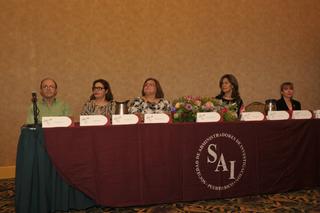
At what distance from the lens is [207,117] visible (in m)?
2.47

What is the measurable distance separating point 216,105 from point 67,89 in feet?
7.19

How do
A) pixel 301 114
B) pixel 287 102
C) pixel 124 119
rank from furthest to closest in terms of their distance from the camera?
pixel 287 102 → pixel 301 114 → pixel 124 119

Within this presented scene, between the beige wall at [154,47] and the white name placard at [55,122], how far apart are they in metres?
1.78

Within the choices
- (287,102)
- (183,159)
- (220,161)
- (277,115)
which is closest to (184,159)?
(183,159)

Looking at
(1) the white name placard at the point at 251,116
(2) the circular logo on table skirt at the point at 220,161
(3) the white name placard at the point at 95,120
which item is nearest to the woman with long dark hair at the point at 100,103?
(3) the white name placard at the point at 95,120

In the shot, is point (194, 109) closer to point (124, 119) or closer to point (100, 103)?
point (124, 119)

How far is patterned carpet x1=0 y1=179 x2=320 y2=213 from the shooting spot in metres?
2.31

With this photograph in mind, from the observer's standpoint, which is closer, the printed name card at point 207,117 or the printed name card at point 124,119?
the printed name card at point 124,119

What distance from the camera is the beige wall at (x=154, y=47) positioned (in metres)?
3.71

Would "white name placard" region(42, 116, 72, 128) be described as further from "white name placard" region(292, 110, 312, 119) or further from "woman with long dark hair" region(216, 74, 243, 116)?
"white name placard" region(292, 110, 312, 119)

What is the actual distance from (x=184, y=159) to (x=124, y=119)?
60 cm

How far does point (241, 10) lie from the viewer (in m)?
4.52

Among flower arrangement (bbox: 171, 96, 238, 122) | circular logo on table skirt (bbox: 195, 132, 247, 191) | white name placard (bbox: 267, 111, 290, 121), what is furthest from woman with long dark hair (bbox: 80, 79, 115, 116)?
Answer: white name placard (bbox: 267, 111, 290, 121)

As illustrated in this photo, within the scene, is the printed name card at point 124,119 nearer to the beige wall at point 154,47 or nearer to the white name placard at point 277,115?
the white name placard at point 277,115
